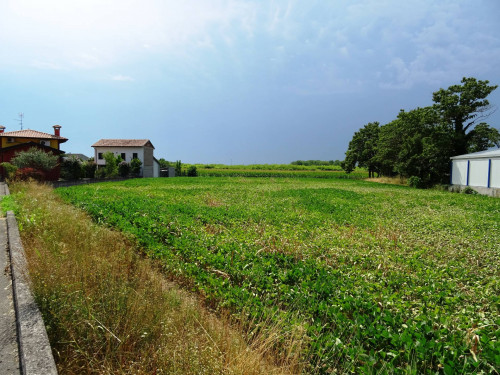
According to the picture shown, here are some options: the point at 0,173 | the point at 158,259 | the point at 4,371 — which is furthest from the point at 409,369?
the point at 0,173

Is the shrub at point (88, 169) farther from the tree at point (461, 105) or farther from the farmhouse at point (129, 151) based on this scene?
the tree at point (461, 105)

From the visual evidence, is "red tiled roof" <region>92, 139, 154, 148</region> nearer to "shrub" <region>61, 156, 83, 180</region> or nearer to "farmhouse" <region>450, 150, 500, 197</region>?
"shrub" <region>61, 156, 83, 180</region>

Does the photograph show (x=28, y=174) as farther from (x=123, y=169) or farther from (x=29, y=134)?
(x=29, y=134)

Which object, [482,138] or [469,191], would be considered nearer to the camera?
[469,191]

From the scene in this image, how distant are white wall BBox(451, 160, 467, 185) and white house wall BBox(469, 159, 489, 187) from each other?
0.89 meters

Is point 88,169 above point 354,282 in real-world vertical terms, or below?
above

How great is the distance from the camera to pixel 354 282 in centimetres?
475

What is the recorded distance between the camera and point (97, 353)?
277 centimetres

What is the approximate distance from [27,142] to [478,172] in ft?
145

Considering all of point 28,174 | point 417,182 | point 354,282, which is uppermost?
point 28,174

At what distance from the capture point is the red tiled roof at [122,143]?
53.6 m

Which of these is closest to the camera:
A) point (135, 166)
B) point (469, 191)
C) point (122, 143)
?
point (469, 191)

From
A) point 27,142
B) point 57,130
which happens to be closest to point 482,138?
point 27,142

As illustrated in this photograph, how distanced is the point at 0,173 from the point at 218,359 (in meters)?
40.4
